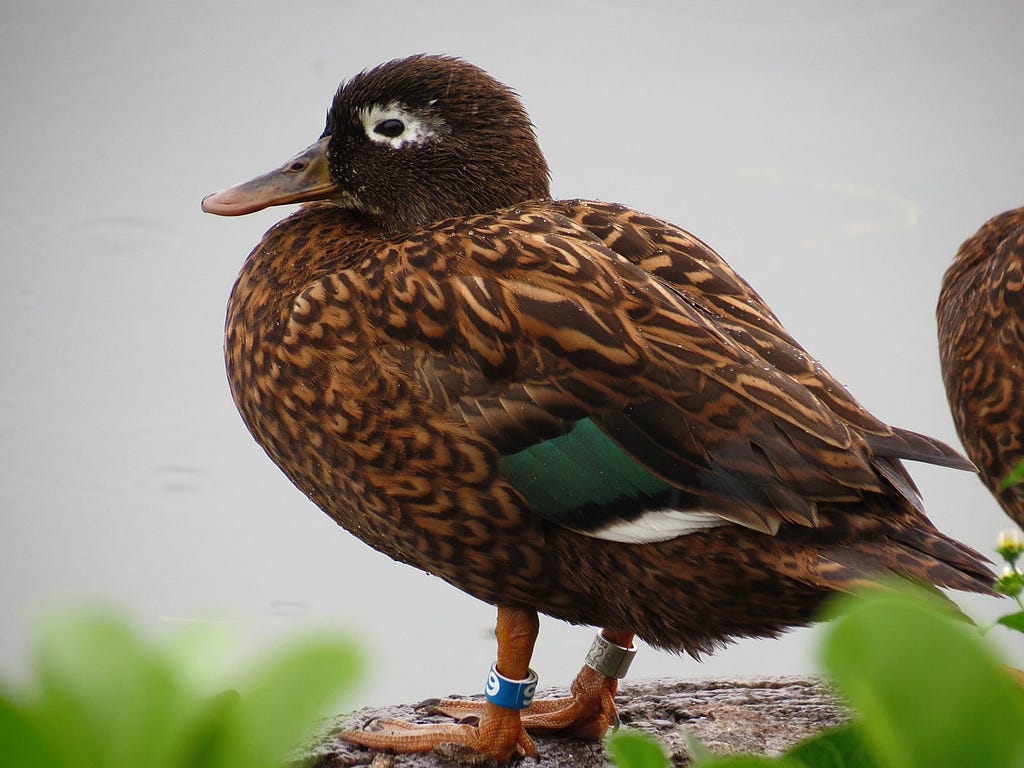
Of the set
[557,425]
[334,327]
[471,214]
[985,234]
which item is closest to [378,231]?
[471,214]

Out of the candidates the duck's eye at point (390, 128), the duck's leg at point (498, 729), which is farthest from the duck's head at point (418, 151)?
the duck's leg at point (498, 729)

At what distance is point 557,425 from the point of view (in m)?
0.95

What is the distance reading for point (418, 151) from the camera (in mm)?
1198

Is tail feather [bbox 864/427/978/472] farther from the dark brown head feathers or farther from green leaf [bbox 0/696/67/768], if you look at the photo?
green leaf [bbox 0/696/67/768]

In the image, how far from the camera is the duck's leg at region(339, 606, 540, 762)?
112 centimetres

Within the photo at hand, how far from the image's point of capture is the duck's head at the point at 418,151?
3.92 feet

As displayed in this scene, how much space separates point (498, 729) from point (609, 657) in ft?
0.56

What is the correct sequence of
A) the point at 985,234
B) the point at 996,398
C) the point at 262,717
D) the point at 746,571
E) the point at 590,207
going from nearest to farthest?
the point at 262,717, the point at 746,571, the point at 590,207, the point at 996,398, the point at 985,234

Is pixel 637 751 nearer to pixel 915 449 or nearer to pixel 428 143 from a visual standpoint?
pixel 915 449

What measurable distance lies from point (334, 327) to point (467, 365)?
14cm

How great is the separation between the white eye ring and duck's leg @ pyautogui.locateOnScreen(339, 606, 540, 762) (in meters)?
0.52

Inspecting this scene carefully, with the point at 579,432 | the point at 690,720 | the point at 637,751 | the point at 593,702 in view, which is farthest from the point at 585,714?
the point at 637,751

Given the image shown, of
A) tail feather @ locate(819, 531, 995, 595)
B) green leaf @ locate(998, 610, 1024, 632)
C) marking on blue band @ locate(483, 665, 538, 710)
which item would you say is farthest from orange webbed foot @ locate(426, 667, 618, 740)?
green leaf @ locate(998, 610, 1024, 632)

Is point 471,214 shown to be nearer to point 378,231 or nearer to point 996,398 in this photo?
point 378,231
